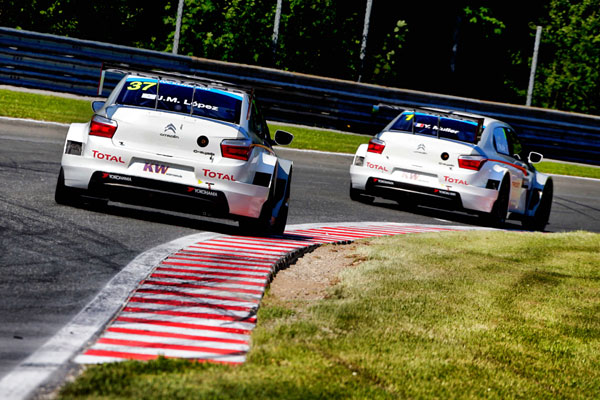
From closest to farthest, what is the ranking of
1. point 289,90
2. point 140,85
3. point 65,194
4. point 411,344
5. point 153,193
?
point 411,344 < point 153,193 < point 65,194 < point 140,85 < point 289,90

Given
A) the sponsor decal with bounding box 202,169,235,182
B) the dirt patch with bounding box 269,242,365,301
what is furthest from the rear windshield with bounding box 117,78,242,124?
the dirt patch with bounding box 269,242,365,301

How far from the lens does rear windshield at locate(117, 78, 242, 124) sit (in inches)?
414

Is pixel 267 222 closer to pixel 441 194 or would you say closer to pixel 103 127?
pixel 103 127

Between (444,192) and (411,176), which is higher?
(411,176)

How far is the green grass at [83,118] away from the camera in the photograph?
66.3 feet

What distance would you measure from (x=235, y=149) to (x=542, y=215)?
792 centimetres

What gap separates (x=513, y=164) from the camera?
15.8 metres

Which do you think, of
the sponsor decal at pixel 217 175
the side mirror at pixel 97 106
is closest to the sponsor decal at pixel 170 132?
the sponsor decal at pixel 217 175

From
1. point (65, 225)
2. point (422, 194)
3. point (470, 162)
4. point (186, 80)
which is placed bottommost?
point (65, 225)

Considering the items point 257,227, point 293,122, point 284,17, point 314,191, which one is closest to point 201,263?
point 257,227

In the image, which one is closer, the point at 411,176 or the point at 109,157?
the point at 109,157

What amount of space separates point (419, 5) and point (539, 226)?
92.4ft

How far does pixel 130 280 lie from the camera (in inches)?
287

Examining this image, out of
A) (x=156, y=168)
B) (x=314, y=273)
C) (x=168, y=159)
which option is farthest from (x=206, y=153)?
(x=314, y=273)
